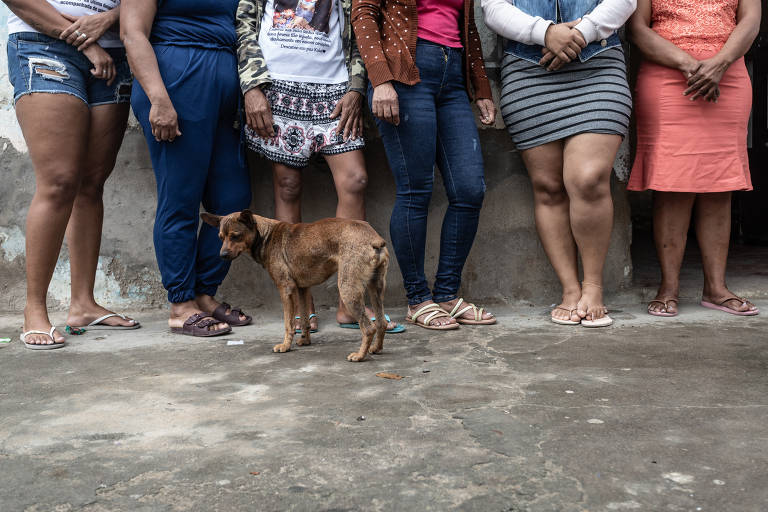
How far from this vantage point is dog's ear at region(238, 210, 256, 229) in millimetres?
3379

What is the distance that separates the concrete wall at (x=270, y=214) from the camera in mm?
4309

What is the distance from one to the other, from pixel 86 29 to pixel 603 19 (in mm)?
2529

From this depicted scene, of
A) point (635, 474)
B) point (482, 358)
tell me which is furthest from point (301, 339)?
point (635, 474)

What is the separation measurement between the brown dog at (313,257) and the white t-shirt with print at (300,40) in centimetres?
81

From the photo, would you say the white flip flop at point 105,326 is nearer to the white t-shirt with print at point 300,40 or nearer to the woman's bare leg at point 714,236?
the white t-shirt with print at point 300,40

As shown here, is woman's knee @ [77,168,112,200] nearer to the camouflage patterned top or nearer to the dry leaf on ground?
the camouflage patterned top

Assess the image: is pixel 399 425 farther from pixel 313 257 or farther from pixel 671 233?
pixel 671 233

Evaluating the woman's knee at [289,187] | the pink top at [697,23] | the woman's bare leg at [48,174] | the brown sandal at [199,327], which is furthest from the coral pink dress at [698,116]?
the woman's bare leg at [48,174]

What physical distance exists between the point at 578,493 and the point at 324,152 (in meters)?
2.46

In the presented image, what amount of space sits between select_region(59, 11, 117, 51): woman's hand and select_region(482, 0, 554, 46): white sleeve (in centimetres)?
194

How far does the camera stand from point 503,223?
4406 millimetres

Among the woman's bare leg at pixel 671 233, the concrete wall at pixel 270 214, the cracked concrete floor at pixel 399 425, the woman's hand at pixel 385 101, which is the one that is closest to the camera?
the cracked concrete floor at pixel 399 425

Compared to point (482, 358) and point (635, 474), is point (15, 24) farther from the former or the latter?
point (635, 474)

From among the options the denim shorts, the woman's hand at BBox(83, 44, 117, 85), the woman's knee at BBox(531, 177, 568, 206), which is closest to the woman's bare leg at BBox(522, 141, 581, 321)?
the woman's knee at BBox(531, 177, 568, 206)
